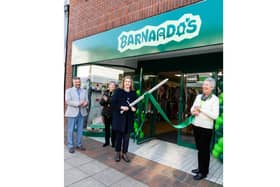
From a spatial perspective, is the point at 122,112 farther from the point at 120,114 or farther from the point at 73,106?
the point at 73,106

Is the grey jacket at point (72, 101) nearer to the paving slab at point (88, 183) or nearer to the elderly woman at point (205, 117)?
the paving slab at point (88, 183)

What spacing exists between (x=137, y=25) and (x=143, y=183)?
3564mm

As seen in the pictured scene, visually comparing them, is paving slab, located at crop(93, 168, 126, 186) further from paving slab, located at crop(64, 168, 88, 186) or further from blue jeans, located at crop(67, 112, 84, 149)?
blue jeans, located at crop(67, 112, 84, 149)

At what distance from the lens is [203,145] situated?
2.75 metres

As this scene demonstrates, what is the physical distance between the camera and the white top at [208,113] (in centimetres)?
262

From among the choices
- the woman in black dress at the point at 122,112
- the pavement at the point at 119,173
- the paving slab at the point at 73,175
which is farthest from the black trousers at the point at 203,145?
the paving slab at the point at 73,175

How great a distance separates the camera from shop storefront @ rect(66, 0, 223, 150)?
3158 millimetres

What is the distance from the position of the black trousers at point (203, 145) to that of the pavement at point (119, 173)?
25 cm

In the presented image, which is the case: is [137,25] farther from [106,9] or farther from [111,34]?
[106,9]

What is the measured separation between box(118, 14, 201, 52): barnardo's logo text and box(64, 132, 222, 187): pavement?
264 cm

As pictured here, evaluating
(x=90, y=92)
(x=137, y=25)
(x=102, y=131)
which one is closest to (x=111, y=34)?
(x=137, y=25)

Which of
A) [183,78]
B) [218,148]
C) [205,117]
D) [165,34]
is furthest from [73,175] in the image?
[183,78]

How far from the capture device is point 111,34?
480 centimetres

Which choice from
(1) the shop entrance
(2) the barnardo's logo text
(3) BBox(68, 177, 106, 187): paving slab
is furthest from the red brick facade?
(3) BBox(68, 177, 106, 187): paving slab
